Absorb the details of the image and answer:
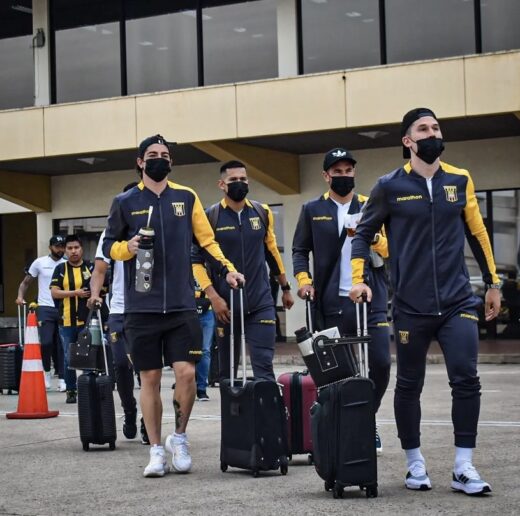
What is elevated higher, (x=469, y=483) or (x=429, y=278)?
(x=429, y=278)

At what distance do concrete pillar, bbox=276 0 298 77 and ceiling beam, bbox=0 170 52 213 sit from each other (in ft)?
23.9

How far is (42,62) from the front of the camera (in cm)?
2744

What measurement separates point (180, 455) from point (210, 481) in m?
0.45

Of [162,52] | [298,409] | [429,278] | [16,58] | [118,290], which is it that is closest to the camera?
[429,278]

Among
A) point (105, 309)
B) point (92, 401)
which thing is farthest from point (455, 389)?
point (105, 309)

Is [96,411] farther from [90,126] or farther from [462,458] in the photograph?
[90,126]

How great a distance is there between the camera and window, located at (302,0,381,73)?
2383 centimetres

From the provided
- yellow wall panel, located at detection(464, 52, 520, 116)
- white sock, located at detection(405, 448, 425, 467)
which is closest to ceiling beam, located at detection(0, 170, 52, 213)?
yellow wall panel, located at detection(464, 52, 520, 116)

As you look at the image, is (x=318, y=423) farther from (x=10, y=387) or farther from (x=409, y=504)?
(x=10, y=387)

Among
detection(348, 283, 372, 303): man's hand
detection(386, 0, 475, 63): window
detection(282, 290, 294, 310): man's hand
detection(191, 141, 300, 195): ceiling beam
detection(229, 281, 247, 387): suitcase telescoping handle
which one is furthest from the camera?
detection(191, 141, 300, 195): ceiling beam

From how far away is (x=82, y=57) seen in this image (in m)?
27.0

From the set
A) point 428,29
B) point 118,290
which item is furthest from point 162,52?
point 118,290

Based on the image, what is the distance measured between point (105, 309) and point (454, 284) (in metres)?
7.07

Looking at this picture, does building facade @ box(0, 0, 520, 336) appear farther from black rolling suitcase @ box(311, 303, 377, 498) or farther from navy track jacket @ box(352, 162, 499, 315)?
black rolling suitcase @ box(311, 303, 377, 498)
